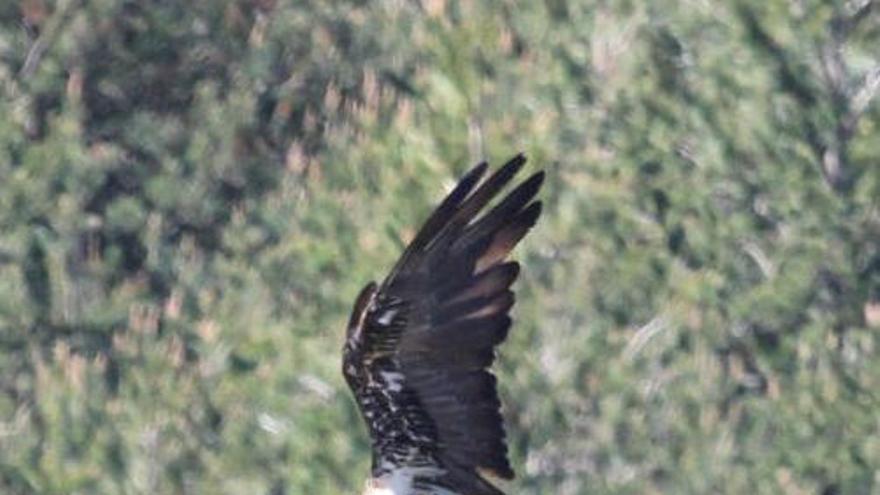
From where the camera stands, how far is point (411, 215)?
68.6 ft

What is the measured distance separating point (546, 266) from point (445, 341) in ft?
18.3

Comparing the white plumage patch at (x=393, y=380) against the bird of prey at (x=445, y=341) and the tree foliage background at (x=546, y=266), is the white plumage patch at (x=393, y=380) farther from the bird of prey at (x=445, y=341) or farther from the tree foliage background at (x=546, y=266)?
the tree foliage background at (x=546, y=266)

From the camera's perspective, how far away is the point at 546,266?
68.7 ft

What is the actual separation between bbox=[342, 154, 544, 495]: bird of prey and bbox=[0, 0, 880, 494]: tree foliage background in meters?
4.43

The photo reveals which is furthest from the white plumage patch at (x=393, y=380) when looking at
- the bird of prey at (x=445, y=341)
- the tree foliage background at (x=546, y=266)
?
the tree foliage background at (x=546, y=266)

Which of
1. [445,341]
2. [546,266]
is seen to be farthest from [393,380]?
[546,266]

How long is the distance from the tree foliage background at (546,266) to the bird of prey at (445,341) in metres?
4.43

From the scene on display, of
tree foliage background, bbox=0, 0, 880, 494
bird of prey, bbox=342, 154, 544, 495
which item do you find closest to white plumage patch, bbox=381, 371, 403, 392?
bird of prey, bbox=342, 154, 544, 495

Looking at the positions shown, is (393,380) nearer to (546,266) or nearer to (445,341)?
(445,341)

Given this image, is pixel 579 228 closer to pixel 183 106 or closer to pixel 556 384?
pixel 556 384

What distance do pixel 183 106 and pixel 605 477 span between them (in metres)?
4.85

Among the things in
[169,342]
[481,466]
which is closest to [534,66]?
[169,342]

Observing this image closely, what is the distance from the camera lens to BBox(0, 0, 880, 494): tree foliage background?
68.4 feet

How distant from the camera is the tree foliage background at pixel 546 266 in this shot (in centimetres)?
2086
